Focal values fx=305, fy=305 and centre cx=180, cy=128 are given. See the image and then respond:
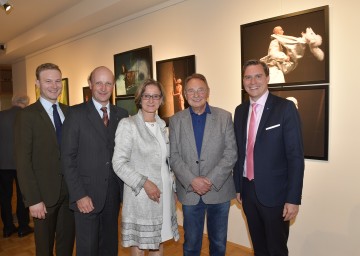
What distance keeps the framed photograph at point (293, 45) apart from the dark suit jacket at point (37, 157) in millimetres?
2113

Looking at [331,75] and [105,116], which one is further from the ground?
[331,75]

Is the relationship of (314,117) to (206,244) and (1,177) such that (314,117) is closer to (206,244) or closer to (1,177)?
(206,244)

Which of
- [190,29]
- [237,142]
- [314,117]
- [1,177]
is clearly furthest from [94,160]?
[1,177]

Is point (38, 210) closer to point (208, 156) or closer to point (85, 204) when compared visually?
point (85, 204)

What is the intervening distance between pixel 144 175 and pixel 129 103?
2.93 meters

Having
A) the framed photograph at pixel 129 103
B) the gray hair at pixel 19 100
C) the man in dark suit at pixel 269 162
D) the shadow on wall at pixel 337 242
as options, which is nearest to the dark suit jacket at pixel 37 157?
the man in dark suit at pixel 269 162

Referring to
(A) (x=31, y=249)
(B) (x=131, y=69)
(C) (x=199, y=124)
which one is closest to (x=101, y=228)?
(C) (x=199, y=124)

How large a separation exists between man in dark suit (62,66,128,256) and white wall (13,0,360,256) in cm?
169

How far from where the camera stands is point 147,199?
2.16 metres

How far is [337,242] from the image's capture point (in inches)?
108

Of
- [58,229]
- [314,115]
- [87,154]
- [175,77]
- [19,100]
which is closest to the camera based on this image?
[87,154]

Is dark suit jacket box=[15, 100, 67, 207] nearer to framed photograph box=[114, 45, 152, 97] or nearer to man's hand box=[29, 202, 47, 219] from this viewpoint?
man's hand box=[29, 202, 47, 219]

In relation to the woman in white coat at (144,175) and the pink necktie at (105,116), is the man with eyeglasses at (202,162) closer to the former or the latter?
the woman in white coat at (144,175)

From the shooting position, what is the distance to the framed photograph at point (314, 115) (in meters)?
2.72
